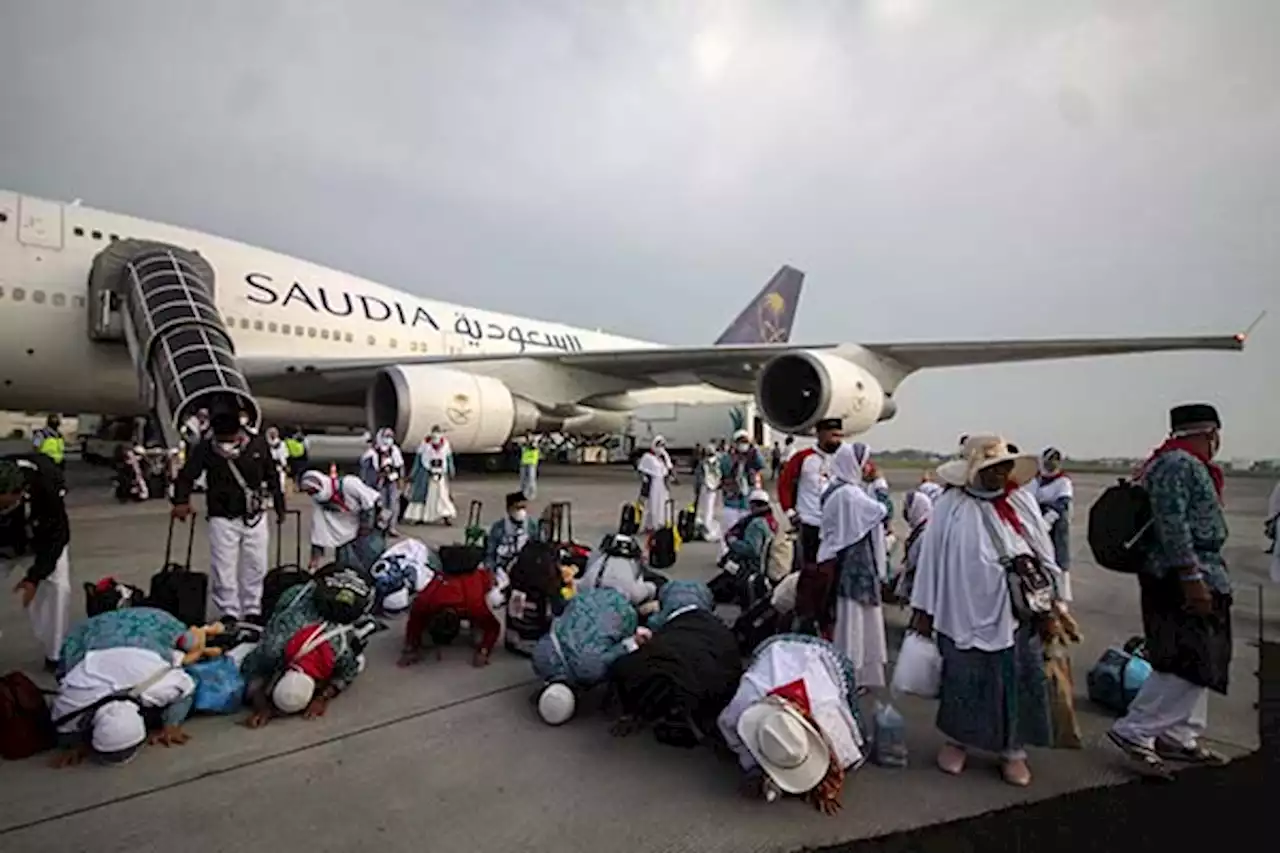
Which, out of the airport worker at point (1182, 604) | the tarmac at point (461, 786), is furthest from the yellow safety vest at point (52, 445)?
the airport worker at point (1182, 604)

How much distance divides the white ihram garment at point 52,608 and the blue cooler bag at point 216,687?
97 cm

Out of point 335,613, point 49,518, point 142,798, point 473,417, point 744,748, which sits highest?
point 473,417

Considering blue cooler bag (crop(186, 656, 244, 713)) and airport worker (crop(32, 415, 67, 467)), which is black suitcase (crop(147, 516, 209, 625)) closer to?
blue cooler bag (crop(186, 656, 244, 713))

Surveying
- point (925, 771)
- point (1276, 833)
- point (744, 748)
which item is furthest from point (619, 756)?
point (1276, 833)

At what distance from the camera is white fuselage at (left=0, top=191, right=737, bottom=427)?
10.4 meters

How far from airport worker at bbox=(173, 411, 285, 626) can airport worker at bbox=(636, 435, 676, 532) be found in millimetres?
5179

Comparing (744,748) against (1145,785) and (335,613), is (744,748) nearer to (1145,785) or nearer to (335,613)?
(1145,785)

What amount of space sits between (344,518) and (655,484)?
14.9 feet

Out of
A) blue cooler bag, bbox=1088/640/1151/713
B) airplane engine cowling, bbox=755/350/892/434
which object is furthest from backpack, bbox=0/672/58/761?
airplane engine cowling, bbox=755/350/892/434

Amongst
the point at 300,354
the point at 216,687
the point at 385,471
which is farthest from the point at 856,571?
the point at 300,354

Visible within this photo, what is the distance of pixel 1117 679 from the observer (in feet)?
11.4

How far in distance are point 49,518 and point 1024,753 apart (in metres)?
4.66

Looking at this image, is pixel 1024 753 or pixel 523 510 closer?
pixel 1024 753

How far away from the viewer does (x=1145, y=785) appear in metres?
2.71
